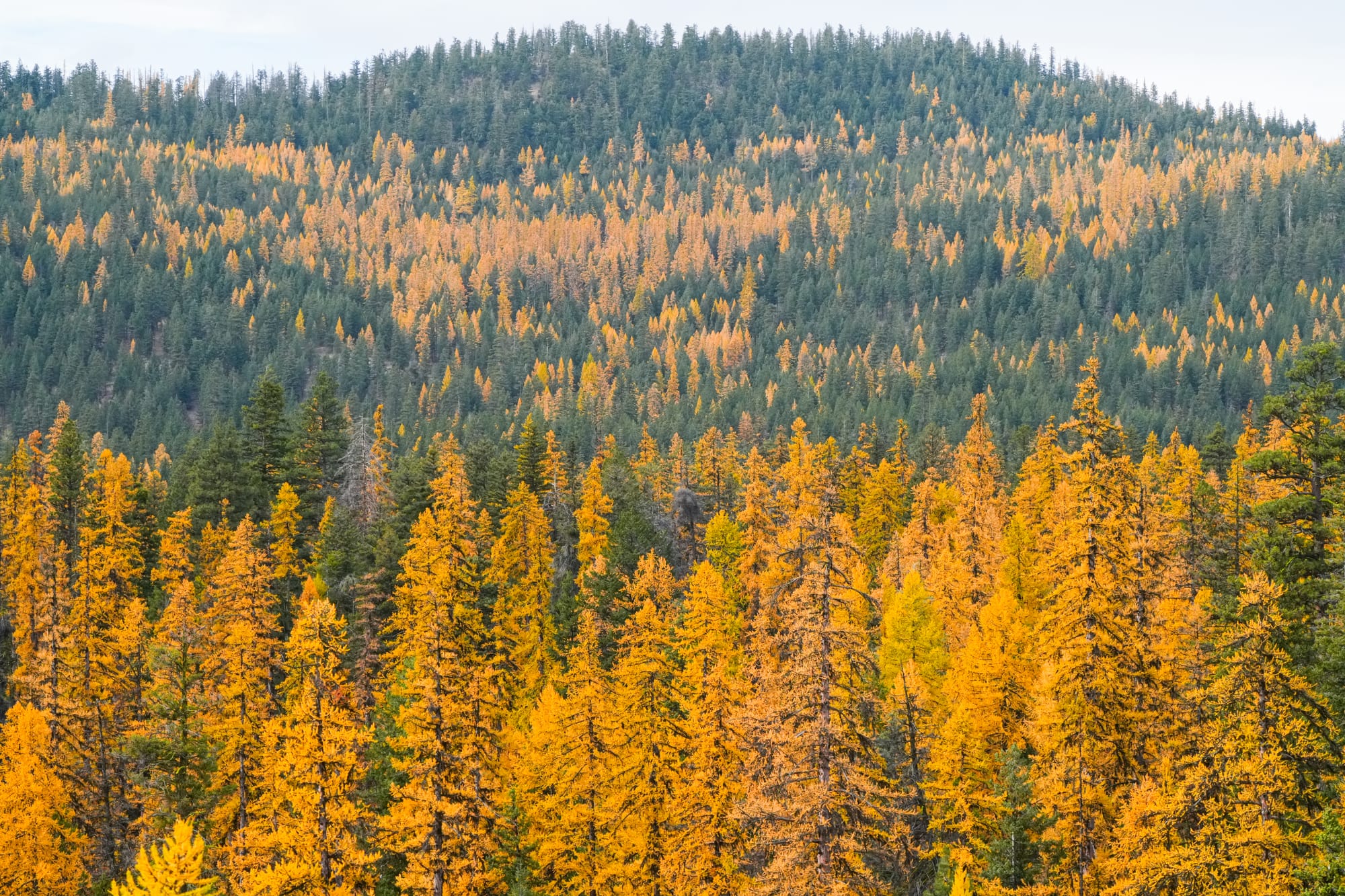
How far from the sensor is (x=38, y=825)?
144 ft

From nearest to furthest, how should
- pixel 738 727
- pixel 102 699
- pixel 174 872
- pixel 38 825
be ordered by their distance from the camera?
pixel 174 872 < pixel 738 727 < pixel 38 825 < pixel 102 699

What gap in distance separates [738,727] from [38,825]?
30420 mm

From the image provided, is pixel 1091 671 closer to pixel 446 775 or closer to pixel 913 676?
pixel 913 676

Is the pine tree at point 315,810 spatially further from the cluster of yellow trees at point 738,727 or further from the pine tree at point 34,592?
the pine tree at point 34,592

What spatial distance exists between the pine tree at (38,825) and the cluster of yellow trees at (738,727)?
0.15 meters

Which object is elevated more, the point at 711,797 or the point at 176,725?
the point at 711,797

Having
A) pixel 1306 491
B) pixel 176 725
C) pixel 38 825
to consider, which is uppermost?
pixel 1306 491

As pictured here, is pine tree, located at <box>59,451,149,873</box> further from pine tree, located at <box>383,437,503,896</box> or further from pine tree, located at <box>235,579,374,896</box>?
pine tree, located at <box>383,437,503,896</box>

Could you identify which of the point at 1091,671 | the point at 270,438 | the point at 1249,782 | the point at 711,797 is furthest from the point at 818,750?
the point at 270,438

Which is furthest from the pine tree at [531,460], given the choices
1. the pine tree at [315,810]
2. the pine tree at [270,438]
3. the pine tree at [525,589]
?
the pine tree at [315,810]

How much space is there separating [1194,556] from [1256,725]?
31.3m

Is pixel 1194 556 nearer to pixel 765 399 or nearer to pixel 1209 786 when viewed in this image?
pixel 1209 786

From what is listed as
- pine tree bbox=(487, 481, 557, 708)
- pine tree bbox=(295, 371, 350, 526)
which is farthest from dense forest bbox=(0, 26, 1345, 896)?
pine tree bbox=(295, 371, 350, 526)

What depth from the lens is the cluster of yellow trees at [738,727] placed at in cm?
2856
